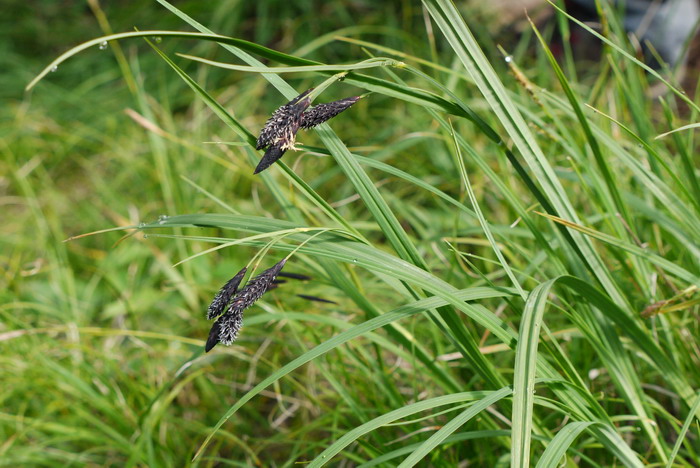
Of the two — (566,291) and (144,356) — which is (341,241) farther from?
(144,356)

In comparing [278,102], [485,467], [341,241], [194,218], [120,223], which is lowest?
[485,467]

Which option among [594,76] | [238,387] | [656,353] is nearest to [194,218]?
[656,353]

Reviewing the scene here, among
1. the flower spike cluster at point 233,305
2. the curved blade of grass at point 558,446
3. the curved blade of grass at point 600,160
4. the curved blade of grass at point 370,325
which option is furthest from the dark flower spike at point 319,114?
the curved blade of grass at point 558,446

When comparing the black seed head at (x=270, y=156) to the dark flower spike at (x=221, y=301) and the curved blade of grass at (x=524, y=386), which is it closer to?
the dark flower spike at (x=221, y=301)

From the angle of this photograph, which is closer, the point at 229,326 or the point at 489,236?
the point at 229,326

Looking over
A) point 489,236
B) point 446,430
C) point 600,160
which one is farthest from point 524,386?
point 600,160

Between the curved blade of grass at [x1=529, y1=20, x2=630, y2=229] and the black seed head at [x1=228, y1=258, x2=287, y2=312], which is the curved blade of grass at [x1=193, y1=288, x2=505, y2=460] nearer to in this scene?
the black seed head at [x1=228, y1=258, x2=287, y2=312]

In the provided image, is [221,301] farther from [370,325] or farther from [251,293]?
[370,325]
